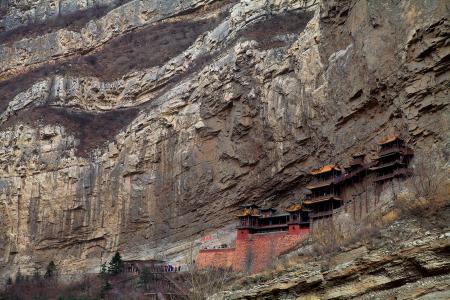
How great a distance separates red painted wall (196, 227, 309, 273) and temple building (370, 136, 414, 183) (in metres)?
4.95

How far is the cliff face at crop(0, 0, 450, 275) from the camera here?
25.3 meters

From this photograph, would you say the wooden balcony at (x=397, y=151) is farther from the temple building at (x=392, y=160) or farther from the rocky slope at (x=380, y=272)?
the rocky slope at (x=380, y=272)

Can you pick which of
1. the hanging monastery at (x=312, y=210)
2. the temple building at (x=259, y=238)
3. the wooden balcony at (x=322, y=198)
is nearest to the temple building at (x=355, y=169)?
the hanging monastery at (x=312, y=210)

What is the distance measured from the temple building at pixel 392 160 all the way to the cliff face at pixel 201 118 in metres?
0.69

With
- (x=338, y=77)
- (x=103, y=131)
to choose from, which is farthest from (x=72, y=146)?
(x=338, y=77)

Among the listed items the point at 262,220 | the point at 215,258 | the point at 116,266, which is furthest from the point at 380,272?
the point at 116,266

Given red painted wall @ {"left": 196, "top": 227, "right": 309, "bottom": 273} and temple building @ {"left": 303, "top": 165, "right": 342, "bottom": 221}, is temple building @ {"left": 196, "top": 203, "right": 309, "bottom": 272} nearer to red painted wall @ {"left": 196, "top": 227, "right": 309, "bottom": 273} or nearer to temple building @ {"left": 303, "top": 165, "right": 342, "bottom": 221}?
red painted wall @ {"left": 196, "top": 227, "right": 309, "bottom": 273}

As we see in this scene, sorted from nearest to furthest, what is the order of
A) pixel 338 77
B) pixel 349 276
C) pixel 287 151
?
pixel 349 276 < pixel 338 77 < pixel 287 151

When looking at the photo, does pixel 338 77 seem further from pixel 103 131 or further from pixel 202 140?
pixel 103 131

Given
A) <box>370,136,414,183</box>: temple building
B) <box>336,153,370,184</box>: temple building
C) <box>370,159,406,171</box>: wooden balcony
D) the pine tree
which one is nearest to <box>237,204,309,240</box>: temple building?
<box>336,153,370,184</box>: temple building

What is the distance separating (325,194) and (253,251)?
451cm

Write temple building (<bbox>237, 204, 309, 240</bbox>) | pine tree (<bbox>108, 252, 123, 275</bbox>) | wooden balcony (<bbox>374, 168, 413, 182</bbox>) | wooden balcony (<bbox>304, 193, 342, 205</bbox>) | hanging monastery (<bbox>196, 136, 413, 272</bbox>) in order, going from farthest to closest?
pine tree (<bbox>108, 252, 123, 275</bbox>)
temple building (<bbox>237, 204, 309, 240</bbox>)
wooden balcony (<bbox>304, 193, 342, 205</bbox>)
hanging monastery (<bbox>196, 136, 413, 272</bbox>)
wooden balcony (<bbox>374, 168, 413, 182</bbox>)

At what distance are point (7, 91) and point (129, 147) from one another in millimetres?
21350

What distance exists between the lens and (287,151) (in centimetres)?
3150
